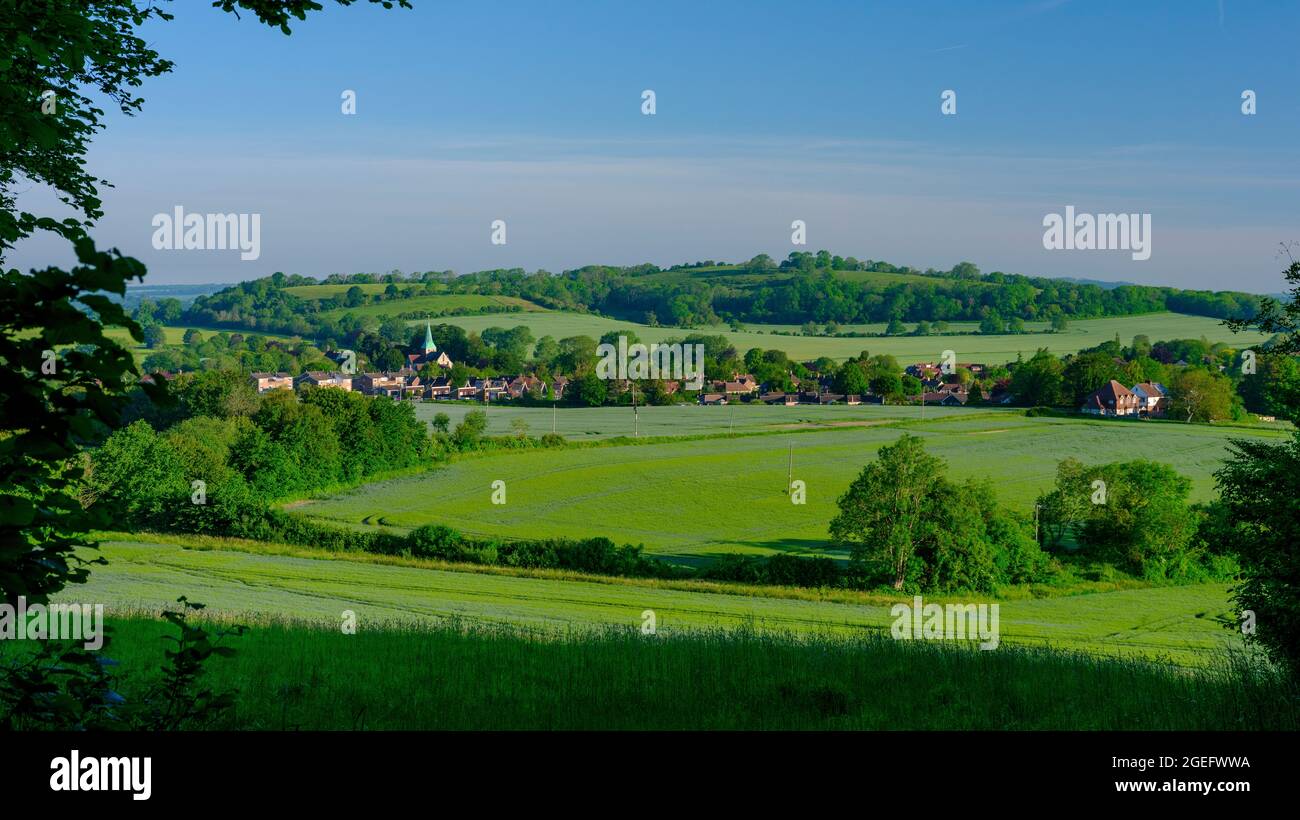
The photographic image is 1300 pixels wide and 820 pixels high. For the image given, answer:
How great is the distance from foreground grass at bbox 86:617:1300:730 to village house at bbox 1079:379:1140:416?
99.1 metres

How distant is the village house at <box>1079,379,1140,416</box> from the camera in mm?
103562

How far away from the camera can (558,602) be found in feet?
124

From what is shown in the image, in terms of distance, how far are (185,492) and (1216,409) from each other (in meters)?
90.8

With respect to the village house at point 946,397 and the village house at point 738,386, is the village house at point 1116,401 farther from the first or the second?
the village house at point 738,386

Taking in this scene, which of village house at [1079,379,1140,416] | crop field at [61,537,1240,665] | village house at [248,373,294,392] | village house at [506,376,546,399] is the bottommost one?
crop field at [61,537,1240,665]

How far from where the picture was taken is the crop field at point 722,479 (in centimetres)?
5956

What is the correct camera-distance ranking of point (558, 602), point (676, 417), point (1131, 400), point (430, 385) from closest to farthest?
point (558, 602) < point (1131, 400) < point (676, 417) < point (430, 385)

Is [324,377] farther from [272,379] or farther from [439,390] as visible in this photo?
[439,390]

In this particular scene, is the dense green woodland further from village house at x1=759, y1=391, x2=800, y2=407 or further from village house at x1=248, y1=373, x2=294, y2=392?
village house at x1=759, y1=391, x2=800, y2=407

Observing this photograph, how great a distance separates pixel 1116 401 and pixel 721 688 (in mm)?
104632

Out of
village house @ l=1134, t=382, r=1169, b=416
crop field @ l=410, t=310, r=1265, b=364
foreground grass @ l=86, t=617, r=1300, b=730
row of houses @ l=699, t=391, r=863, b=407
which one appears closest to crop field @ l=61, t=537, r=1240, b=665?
foreground grass @ l=86, t=617, r=1300, b=730

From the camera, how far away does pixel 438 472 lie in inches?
3034

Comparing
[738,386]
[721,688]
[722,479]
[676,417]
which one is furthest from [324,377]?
[721,688]

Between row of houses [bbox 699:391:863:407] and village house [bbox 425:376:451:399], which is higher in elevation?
village house [bbox 425:376:451:399]
